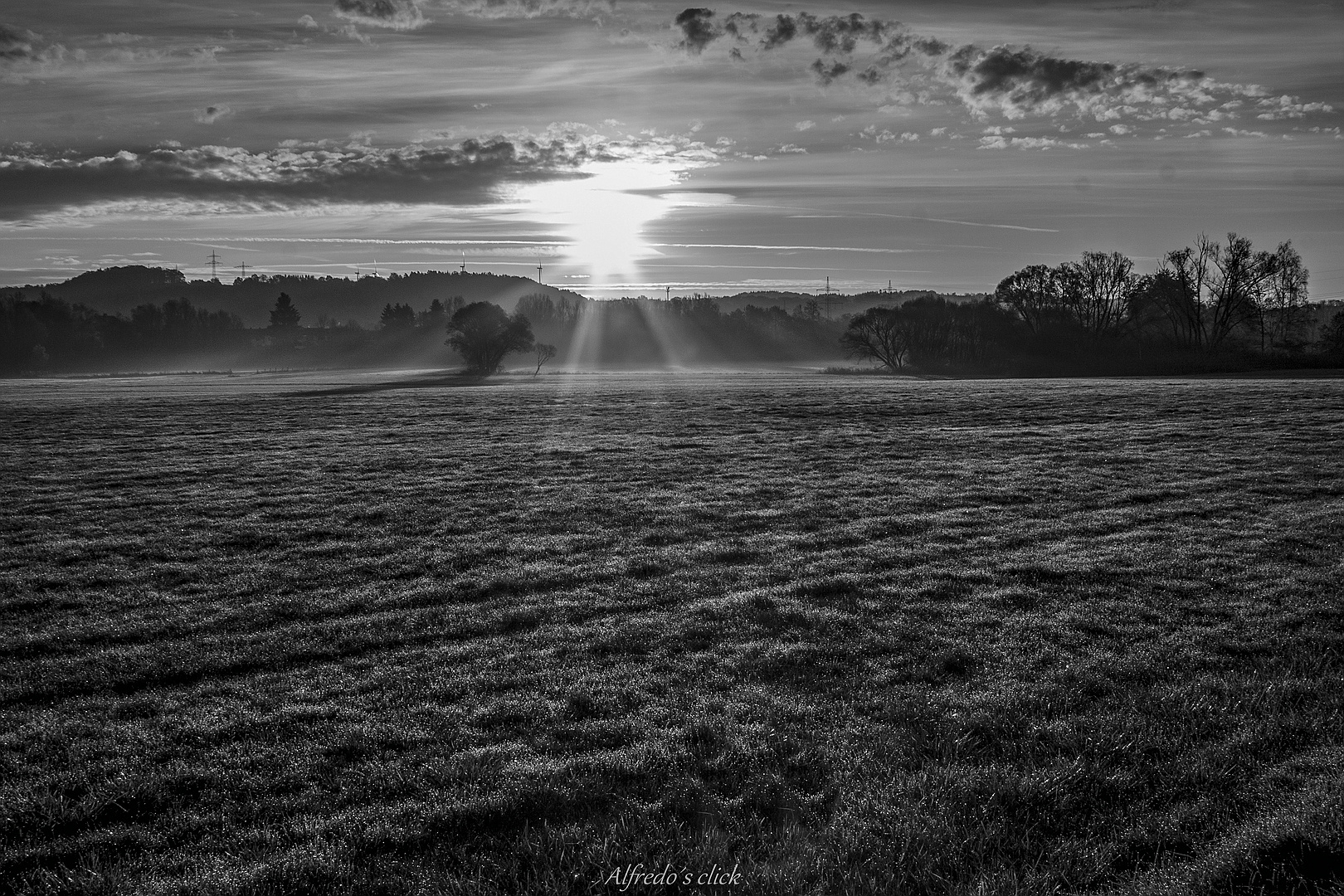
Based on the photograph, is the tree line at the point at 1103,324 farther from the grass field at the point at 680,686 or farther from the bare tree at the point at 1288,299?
the grass field at the point at 680,686

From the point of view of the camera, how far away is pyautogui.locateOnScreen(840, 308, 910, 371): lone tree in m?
111

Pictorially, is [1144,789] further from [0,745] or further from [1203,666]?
[0,745]

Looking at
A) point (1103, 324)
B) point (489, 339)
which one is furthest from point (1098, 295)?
point (489, 339)

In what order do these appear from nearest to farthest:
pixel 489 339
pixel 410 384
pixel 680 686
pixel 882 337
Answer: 1. pixel 680 686
2. pixel 410 384
3. pixel 489 339
4. pixel 882 337

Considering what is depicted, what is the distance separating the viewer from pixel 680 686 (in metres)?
7.93

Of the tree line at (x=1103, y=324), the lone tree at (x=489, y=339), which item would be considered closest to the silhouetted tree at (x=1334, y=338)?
the tree line at (x=1103, y=324)

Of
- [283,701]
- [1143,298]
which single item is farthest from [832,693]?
[1143,298]

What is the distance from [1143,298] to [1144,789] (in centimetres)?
11736

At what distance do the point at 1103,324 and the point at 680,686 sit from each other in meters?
119

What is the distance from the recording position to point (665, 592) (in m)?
11.1

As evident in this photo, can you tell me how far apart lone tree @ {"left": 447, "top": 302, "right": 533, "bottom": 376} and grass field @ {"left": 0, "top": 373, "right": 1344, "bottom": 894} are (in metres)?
79.4

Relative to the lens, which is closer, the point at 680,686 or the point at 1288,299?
the point at 680,686

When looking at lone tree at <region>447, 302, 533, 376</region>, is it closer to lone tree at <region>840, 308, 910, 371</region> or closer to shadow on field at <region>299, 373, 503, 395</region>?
shadow on field at <region>299, 373, 503, 395</region>

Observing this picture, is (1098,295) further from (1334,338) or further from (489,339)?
(489,339)
